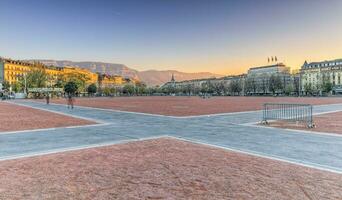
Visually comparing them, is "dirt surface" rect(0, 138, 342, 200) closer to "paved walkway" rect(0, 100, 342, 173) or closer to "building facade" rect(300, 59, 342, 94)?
"paved walkway" rect(0, 100, 342, 173)

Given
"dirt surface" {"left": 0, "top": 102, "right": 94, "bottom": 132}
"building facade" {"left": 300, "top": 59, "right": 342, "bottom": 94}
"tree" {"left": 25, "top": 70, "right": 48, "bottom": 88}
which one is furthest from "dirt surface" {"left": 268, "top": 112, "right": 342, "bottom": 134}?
"building facade" {"left": 300, "top": 59, "right": 342, "bottom": 94}

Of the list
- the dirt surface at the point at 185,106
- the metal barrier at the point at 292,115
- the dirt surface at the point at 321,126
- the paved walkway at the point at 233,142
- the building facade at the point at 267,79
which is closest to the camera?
the paved walkway at the point at 233,142

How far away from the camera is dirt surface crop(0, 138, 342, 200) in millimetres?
4703

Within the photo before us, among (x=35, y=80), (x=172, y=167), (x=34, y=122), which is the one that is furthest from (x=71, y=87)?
(x=172, y=167)

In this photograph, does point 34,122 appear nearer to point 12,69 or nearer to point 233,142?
point 233,142

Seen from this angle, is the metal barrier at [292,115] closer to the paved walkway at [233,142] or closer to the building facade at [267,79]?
the paved walkway at [233,142]

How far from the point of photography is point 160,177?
561 cm

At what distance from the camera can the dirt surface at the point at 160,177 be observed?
4703mm

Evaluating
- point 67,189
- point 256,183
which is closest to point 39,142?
point 67,189

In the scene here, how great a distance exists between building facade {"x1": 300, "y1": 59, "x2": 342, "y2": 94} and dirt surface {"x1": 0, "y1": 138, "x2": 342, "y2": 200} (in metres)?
123

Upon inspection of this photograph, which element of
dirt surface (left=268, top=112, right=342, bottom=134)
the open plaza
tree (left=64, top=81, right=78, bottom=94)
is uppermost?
tree (left=64, top=81, right=78, bottom=94)

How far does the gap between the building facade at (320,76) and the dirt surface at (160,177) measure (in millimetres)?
122722

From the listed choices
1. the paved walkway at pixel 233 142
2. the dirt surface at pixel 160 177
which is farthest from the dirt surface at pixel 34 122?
the dirt surface at pixel 160 177

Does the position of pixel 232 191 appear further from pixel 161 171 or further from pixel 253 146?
pixel 253 146
